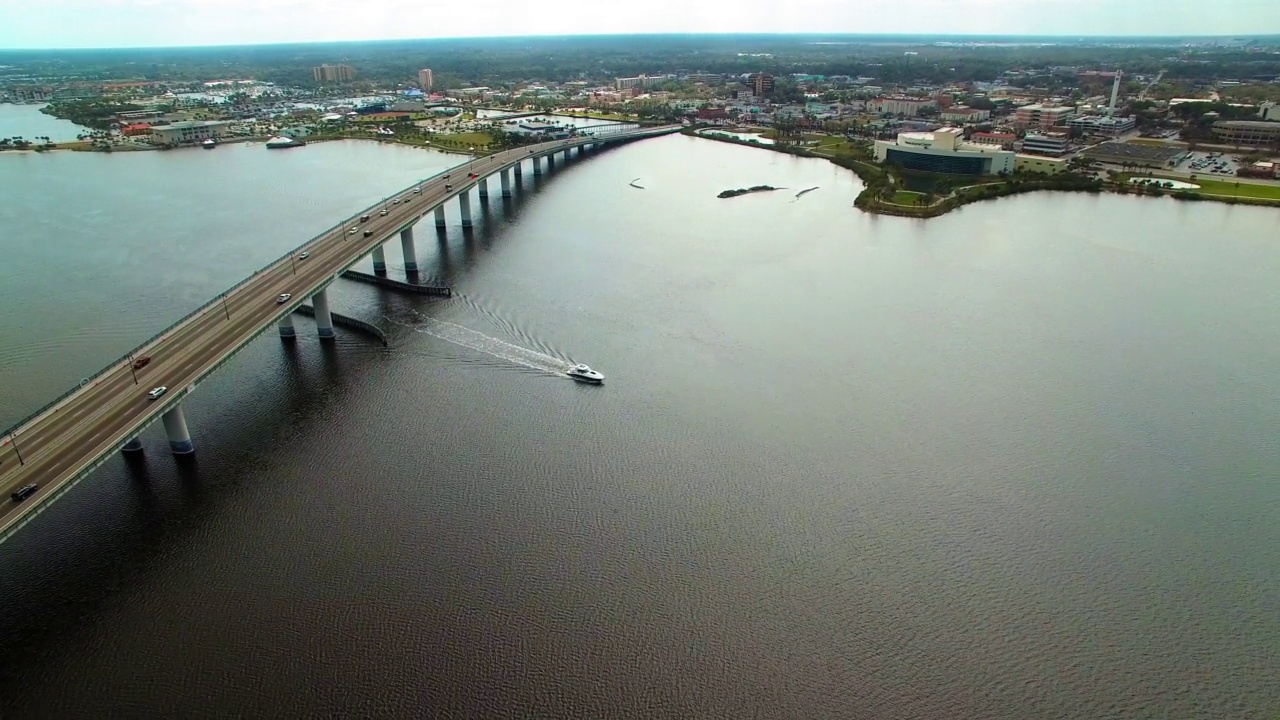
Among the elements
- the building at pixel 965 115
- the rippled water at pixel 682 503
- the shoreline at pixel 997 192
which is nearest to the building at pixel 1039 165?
the shoreline at pixel 997 192

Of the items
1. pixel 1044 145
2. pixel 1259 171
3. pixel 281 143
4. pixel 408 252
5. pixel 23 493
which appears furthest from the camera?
pixel 281 143

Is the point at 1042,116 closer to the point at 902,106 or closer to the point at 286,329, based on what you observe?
the point at 902,106

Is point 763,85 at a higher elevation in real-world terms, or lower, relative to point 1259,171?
higher

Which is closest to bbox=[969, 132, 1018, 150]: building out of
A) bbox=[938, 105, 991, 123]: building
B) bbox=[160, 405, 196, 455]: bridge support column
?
bbox=[938, 105, 991, 123]: building

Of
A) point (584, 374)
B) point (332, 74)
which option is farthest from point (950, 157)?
point (332, 74)

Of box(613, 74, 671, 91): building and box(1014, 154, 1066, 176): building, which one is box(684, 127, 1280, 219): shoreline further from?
box(613, 74, 671, 91): building

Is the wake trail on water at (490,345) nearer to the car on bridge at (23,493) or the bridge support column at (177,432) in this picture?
the bridge support column at (177,432)

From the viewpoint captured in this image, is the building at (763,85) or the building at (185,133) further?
the building at (763,85)
